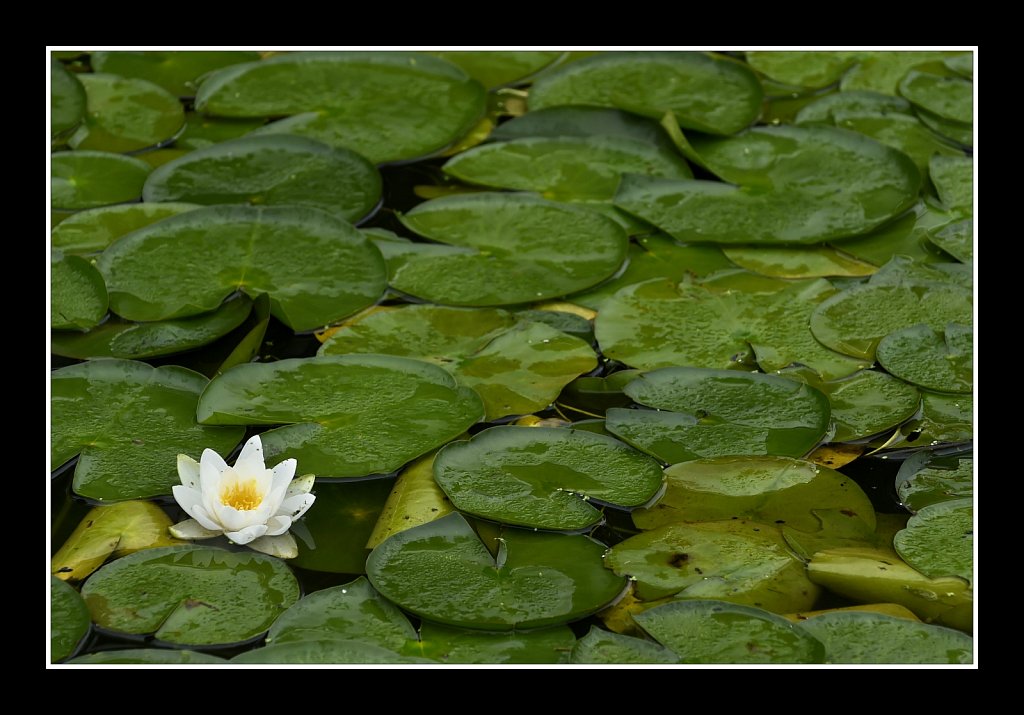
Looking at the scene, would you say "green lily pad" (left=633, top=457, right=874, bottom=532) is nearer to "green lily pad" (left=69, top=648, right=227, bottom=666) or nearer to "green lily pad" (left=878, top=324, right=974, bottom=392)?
"green lily pad" (left=878, top=324, right=974, bottom=392)

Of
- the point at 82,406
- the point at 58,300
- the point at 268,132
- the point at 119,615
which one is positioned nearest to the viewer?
the point at 119,615

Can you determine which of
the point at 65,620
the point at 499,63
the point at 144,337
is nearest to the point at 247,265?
the point at 144,337

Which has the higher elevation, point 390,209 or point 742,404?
point 390,209

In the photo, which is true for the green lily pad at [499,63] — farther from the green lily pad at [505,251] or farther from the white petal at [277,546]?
the white petal at [277,546]

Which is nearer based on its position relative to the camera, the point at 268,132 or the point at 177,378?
the point at 177,378

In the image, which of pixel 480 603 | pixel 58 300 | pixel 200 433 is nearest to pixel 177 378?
pixel 200 433

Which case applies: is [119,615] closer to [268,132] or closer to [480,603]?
[480,603]

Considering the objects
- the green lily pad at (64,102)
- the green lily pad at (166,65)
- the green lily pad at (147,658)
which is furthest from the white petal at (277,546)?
the green lily pad at (166,65)
